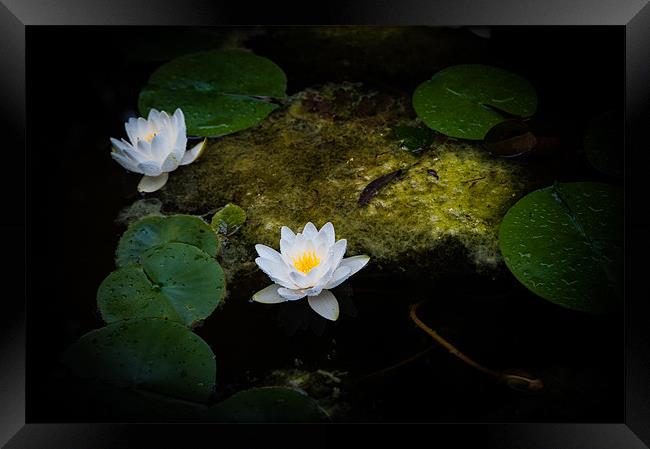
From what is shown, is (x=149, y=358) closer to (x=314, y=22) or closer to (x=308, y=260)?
(x=308, y=260)

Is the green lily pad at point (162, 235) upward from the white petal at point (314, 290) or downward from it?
upward

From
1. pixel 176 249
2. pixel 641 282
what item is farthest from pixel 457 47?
pixel 176 249

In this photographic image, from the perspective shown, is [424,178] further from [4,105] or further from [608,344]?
[4,105]

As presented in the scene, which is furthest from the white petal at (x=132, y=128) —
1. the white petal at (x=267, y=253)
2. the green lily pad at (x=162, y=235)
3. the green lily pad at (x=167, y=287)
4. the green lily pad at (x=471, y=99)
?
the green lily pad at (x=471, y=99)

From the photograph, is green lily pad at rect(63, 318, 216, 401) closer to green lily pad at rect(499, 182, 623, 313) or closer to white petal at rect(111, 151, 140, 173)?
white petal at rect(111, 151, 140, 173)

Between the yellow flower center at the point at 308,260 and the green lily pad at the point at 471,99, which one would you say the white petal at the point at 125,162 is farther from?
the green lily pad at the point at 471,99

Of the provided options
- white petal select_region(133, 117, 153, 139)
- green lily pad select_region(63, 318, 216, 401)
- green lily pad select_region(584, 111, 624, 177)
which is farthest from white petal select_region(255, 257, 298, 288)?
green lily pad select_region(584, 111, 624, 177)
